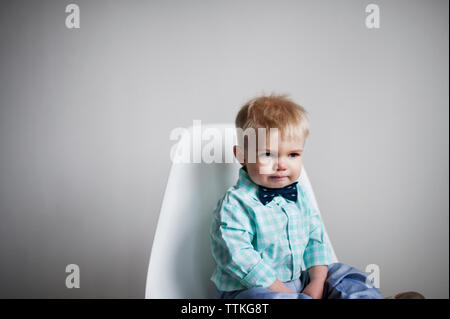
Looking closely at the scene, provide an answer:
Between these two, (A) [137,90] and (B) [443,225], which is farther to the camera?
(B) [443,225]

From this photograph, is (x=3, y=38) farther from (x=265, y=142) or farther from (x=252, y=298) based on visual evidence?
(x=252, y=298)

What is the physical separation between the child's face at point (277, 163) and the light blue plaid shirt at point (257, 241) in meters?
0.05

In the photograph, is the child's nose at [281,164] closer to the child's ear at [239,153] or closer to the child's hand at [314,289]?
the child's ear at [239,153]

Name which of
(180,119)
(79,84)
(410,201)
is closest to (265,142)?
(180,119)

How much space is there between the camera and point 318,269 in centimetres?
101

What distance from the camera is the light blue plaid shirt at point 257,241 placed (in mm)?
920

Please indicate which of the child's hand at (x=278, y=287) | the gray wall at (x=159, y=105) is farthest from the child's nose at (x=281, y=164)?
A: the gray wall at (x=159, y=105)

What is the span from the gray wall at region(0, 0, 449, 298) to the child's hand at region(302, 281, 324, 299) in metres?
0.68

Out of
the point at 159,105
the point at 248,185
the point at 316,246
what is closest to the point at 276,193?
the point at 248,185

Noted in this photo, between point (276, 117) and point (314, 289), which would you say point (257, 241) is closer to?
point (314, 289)

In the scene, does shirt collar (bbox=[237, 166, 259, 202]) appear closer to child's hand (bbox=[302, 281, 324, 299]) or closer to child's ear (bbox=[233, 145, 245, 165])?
child's ear (bbox=[233, 145, 245, 165])

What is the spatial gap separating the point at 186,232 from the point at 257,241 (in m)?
0.20

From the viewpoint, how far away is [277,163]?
96 centimetres
